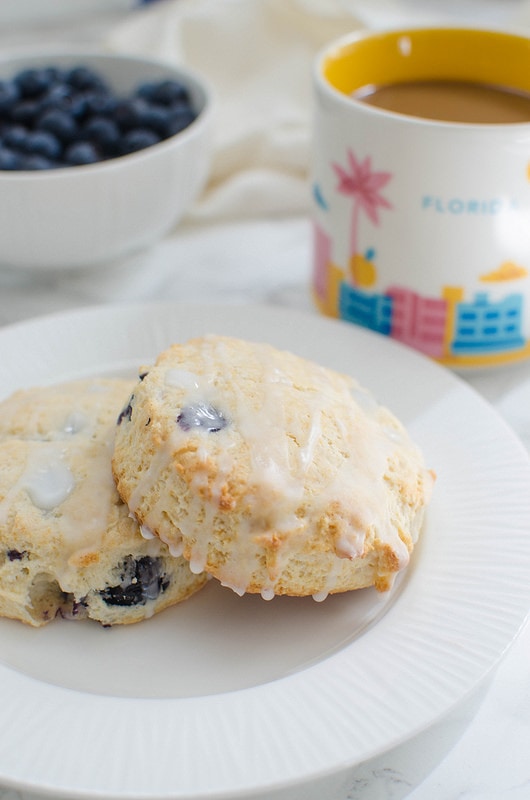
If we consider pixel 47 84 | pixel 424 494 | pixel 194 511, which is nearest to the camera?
pixel 194 511

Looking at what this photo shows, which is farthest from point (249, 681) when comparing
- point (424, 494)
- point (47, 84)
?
point (47, 84)

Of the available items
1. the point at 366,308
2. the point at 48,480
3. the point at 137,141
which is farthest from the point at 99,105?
the point at 48,480

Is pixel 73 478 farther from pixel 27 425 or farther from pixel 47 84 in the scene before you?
pixel 47 84

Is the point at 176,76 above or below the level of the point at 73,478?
above

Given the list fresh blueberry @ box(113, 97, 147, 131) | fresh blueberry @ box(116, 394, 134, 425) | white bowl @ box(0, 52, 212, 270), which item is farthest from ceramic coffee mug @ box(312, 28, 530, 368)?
fresh blueberry @ box(116, 394, 134, 425)

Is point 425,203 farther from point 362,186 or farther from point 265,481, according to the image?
point 265,481

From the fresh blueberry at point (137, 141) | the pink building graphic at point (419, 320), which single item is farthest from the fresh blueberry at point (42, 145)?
the pink building graphic at point (419, 320)

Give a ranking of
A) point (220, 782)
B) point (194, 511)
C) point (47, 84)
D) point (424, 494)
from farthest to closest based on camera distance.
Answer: point (47, 84)
point (424, 494)
point (194, 511)
point (220, 782)

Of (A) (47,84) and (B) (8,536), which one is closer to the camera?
(B) (8,536)

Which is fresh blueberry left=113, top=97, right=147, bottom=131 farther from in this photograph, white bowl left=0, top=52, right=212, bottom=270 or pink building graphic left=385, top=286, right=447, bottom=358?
pink building graphic left=385, top=286, right=447, bottom=358
